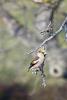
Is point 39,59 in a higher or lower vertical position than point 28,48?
lower

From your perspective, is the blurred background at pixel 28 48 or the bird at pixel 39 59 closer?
the bird at pixel 39 59

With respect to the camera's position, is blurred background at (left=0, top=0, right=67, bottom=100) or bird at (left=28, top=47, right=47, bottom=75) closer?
bird at (left=28, top=47, right=47, bottom=75)

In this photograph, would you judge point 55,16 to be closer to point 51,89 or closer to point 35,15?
point 35,15

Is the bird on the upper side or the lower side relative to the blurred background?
lower

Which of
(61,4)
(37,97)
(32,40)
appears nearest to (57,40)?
(32,40)

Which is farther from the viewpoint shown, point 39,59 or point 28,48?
point 28,48

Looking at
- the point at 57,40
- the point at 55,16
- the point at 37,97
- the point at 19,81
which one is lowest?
the point at 37,97

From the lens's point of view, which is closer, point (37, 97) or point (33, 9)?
point (37, 97)

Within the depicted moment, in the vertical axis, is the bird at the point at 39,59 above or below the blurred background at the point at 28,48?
below
